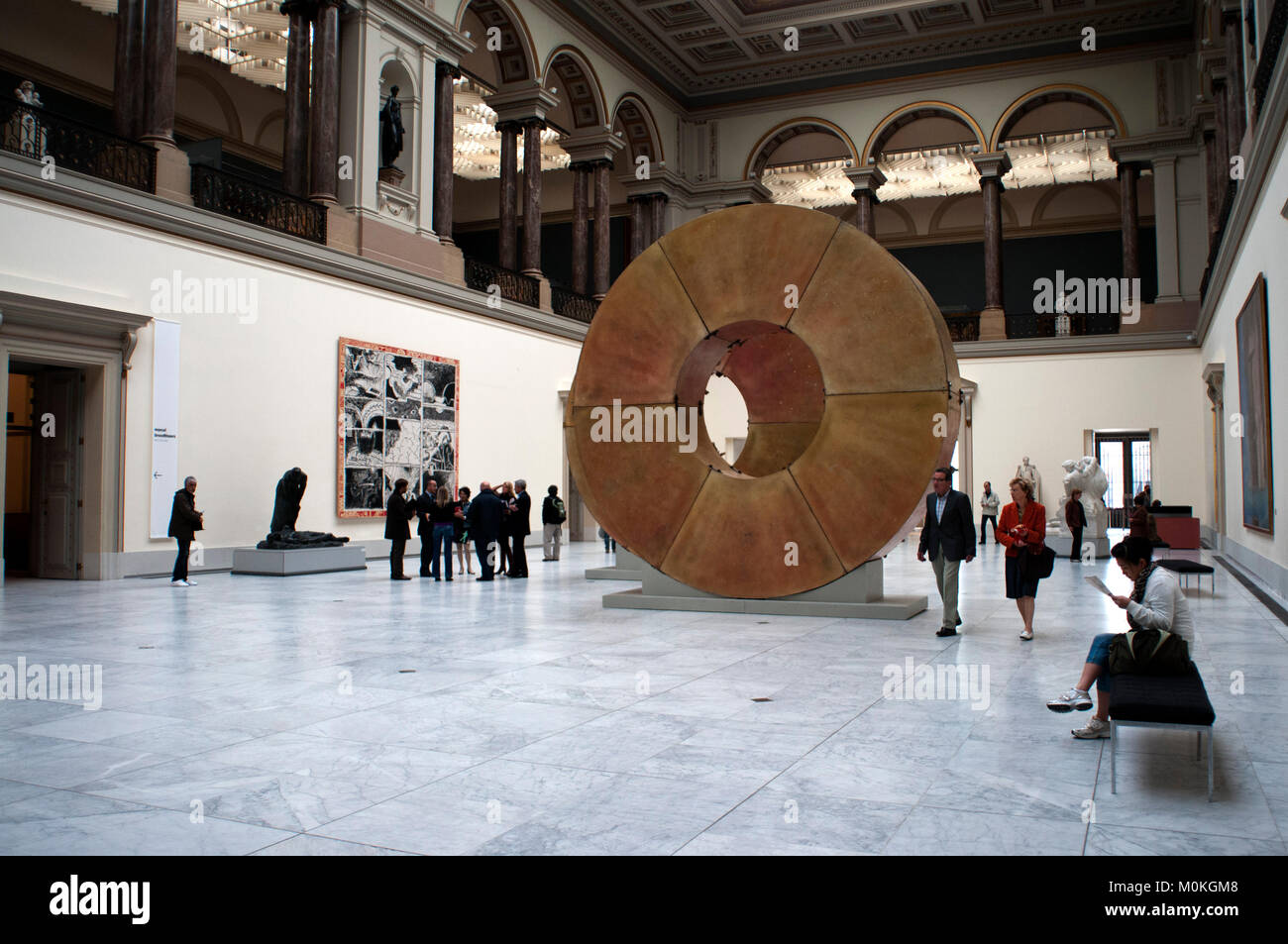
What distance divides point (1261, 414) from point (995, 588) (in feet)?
11.5

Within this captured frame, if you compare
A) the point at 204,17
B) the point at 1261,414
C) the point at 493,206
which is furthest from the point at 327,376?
the point at 493,206

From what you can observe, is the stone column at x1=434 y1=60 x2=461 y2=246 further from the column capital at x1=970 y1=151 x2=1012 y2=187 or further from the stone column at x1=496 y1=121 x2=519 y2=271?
the column capital at x1=970 y1=151 x2=1012 y2=187

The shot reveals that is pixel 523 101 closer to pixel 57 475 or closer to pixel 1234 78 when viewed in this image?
pixel 57 475

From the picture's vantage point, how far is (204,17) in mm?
19500

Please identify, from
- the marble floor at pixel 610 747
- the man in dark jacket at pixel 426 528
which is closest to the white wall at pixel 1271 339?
the marble floor at pixel 610 747

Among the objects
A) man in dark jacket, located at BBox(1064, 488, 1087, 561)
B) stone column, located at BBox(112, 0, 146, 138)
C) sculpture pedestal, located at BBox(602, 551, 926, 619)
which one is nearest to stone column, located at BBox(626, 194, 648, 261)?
man in dark jacket, located at BBox(1064, 488, 1087, 561)

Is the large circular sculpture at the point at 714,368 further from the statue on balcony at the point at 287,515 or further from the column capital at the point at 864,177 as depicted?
the column capital at the point at 864,177

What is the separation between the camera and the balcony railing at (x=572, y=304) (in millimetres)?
22859

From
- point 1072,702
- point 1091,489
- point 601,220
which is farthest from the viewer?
point 601,220

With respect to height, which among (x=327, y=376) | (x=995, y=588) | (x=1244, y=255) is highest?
(x=1244, y=255)

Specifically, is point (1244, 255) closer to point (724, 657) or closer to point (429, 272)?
point (724, 657)

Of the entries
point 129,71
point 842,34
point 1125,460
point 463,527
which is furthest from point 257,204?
point 1125,460

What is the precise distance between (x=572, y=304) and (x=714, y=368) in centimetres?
1350

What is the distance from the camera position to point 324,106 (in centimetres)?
1633
